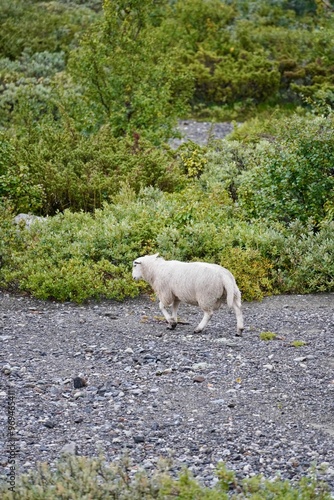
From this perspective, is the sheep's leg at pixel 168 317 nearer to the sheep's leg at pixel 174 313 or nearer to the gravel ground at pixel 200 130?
the sheep's leg at pixel 174 313

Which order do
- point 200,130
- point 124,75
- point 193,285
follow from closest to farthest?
point 193,285, point 124,75, point 200,130

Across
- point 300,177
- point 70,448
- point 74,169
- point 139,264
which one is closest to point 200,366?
point 139,264

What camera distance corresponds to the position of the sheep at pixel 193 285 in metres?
8.84

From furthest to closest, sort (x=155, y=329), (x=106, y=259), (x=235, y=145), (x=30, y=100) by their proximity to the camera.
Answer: (x=30, y=100), (x=235, y=145), (x=106, y=259), (x=155, y=329)

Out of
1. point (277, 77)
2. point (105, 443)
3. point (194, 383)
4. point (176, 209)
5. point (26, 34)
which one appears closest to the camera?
point (105, 443)

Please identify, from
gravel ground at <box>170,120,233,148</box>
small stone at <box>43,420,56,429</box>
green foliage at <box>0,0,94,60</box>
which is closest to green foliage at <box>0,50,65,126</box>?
green foliage at <box>0,0,94,60</box>

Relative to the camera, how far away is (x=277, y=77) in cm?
2756

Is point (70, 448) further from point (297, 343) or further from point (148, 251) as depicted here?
point (148, 251)

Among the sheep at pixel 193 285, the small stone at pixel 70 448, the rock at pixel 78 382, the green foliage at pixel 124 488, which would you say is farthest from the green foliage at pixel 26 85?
the green foliage at pixel 124 488

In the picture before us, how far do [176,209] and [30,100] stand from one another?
898 cm

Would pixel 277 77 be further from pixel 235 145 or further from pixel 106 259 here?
pixel 106 259

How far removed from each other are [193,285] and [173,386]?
1434 millimetres

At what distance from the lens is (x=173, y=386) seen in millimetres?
7762

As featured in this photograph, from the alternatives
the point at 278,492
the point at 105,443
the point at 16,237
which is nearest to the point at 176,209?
the point at 16,237
